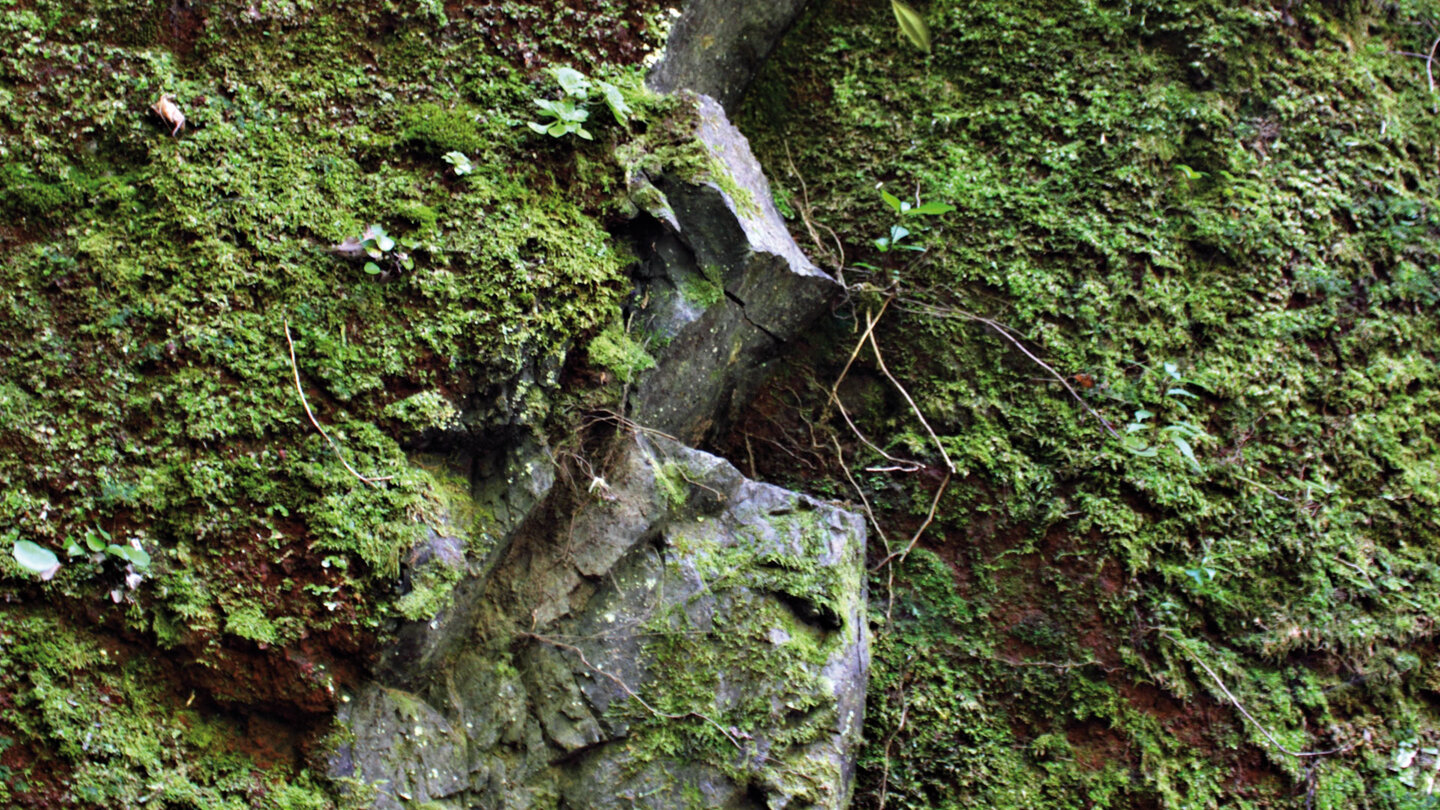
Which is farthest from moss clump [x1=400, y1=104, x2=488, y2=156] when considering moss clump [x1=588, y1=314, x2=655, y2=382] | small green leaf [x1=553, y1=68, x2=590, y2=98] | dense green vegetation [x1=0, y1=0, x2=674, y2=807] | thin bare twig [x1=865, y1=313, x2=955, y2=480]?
thin bare twig [x1=865, y1=313, x2=955, y2=480]

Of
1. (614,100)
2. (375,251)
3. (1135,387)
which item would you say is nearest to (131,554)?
(375,251)

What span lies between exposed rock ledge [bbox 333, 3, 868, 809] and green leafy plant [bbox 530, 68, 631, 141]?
33 centimetres

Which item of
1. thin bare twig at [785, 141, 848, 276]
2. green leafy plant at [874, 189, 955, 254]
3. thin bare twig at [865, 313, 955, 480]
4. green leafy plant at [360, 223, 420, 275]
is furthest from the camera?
thin bare twig at [785, 141, 848, 276]

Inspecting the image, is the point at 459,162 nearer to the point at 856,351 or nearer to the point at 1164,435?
the point at 856,351

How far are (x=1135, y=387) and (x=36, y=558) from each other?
12.5 ft

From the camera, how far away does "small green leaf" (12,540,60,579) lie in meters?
2.24

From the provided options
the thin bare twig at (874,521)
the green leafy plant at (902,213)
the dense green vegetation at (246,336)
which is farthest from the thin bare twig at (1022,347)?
the dense green vegetation at (246,336)

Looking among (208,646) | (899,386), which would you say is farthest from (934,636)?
(208,646)

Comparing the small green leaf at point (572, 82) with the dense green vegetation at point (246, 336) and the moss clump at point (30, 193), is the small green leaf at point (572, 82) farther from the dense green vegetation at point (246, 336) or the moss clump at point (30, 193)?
the moss clump at point (30, 193)

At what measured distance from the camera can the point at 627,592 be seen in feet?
9.74

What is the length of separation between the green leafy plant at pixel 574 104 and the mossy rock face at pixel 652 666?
3.88 feet

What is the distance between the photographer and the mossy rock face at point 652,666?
9.05 feet

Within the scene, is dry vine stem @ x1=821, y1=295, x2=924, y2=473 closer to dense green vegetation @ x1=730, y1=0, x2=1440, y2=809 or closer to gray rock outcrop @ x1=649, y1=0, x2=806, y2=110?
dense green vegetation @ x1=730, y1=0, x2=1440, y2=809

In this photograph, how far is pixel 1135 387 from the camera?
3529 millimetres
